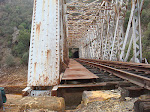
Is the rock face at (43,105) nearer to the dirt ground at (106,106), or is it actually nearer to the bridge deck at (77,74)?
the dirt ground at (106,106)

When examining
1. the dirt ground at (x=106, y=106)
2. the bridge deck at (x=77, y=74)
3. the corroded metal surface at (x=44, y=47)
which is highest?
the corroded metal surface at (x=44, y=47)

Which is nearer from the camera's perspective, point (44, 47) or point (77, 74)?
point (44, 47)

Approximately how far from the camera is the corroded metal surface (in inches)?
125

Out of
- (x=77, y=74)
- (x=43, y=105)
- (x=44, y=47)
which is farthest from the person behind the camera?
(x=77, y=74)

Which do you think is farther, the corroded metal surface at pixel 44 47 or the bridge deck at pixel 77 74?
the bridge deck at pixel 77 74

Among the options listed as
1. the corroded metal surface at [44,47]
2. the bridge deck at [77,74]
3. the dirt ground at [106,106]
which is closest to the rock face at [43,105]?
the dirt ground at [106,106]

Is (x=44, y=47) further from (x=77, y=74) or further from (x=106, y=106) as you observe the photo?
(x=106, y=106)

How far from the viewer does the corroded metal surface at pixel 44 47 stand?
10.4 ft

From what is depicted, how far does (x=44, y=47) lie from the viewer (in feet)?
10.9

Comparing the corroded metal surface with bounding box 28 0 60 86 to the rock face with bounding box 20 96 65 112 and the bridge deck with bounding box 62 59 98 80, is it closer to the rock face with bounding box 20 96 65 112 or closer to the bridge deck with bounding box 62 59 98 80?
the bridge deck with bounding box 62 59 98 80

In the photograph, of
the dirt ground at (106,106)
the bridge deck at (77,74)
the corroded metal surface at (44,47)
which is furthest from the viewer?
the bridge deck at (77,74)

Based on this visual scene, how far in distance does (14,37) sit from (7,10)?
1692 cm

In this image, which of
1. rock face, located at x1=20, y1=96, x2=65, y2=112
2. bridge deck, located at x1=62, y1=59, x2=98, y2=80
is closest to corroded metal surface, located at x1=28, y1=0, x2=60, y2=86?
bridge deck, located at x1=62, y1=59, x2=98, y2=80

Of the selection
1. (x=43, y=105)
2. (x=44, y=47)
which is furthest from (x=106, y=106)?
(x=44, y=47)
